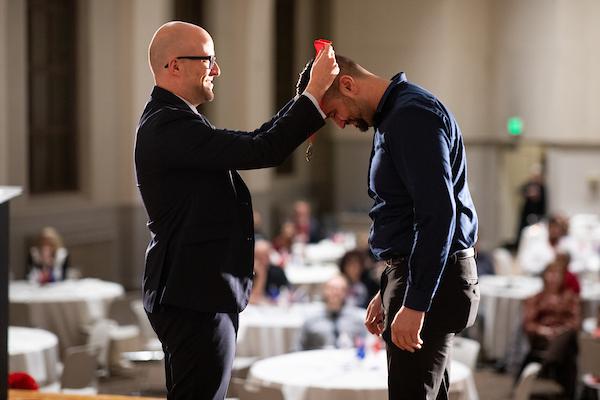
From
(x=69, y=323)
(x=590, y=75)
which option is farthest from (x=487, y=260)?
(x=590, y=75)

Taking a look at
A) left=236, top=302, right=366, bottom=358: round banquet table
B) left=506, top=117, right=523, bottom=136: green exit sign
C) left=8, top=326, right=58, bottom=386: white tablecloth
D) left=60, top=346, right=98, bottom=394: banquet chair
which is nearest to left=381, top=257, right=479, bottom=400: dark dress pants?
left=60, top=346, right=98, bottom=394: banquet chair

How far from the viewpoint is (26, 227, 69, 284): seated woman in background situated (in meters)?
10.9

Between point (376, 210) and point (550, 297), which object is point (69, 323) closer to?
point (550, 297)

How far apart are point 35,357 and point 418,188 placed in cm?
528

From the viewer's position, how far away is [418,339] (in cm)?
324

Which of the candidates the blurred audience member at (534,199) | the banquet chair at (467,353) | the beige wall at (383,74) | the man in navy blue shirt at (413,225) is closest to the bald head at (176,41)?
the man in navy blue shirt at (413,225)

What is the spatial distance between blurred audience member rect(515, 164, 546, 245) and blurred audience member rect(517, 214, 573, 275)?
3865 mm

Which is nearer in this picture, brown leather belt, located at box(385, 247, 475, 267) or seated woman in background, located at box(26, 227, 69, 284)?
brown leather belt, located at box(385, 247, 475, 267)

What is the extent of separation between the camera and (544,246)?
1302 centimetres

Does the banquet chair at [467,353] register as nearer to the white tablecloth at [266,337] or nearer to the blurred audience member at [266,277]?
the white tablecloth at [266,337]

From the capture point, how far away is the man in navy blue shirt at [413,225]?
3.20 meters

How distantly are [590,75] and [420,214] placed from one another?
54.2 ft

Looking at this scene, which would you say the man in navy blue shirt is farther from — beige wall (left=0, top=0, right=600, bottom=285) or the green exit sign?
the green exit sign

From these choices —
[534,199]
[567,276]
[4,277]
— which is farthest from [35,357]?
[534,199]
